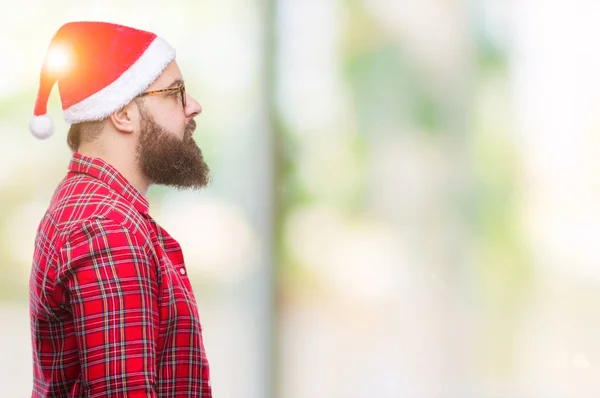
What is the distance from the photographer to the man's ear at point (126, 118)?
128 centimetres

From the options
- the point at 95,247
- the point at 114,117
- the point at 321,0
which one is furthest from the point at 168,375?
the point at 321,0

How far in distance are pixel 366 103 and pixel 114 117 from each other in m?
1.51

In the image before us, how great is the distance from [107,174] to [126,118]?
134 millimetres

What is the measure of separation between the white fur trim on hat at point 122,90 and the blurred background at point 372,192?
1072mm

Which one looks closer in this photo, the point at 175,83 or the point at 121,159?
the point at 121,159

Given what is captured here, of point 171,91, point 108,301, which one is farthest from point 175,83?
point 108,301

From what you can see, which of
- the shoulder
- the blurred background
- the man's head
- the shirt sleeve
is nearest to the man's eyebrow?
the man's head

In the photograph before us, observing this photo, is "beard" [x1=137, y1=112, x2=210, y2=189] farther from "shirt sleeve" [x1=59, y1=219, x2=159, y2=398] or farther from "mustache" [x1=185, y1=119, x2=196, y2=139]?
"shirt sleeve" [x1=59, y1=219, x2=159, y2=398]

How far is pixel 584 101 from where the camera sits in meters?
2.27

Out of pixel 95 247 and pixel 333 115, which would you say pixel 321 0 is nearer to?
pixel 333 115

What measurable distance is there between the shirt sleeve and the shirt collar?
15 centimetres

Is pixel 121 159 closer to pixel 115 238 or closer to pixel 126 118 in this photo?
pixel 126 118

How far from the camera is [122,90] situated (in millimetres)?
1301

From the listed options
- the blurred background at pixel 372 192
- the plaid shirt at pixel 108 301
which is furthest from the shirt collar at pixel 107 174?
the blurred background at pixel 372 192
